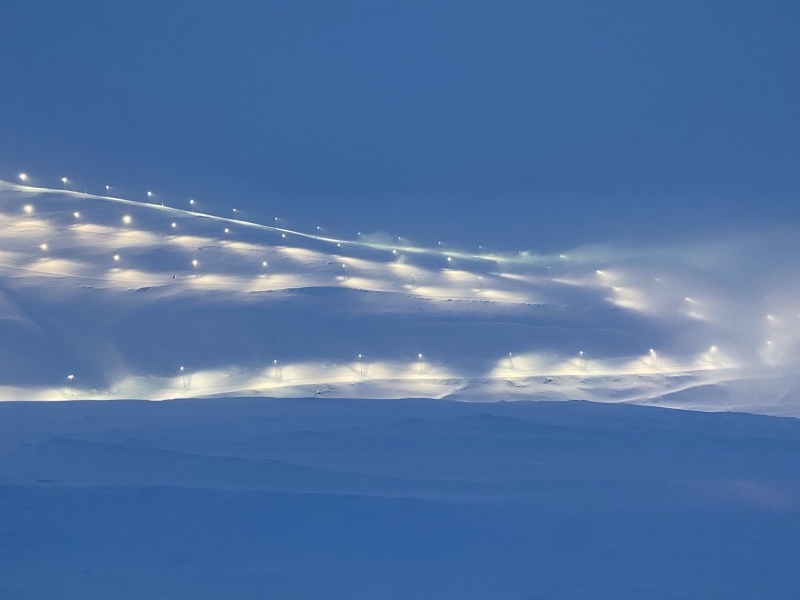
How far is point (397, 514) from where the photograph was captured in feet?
24.1

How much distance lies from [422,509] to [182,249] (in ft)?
56.9

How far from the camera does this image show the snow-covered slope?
17.1 metres

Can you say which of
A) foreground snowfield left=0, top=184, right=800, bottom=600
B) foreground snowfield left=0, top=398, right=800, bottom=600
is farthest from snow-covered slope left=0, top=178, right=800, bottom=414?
foreground snowfield left=0, top=398, right=800, bottom=600

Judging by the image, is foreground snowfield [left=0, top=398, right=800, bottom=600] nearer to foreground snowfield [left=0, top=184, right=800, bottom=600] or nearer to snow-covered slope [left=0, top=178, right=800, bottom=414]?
foreground snowfield [left=0, top=184, right=800, bottom=600]

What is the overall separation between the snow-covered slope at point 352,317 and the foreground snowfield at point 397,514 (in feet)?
22.5

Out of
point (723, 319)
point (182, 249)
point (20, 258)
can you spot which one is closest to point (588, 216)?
point (723, 319)

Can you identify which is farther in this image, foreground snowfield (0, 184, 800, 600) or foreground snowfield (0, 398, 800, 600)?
foreground snowfield (0, 184, 800, 600)

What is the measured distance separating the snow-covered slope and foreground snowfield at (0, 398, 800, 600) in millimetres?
6873

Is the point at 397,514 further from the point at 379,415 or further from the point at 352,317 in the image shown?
the point at 352,317

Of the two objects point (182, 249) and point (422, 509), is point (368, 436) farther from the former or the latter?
point (182, 249)

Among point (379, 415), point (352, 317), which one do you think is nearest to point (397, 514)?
point (379, 415)

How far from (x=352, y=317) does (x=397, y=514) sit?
497 inches

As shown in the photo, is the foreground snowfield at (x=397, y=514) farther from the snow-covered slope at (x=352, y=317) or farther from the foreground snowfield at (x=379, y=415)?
the snow-covered slope at (x=352, y=317)

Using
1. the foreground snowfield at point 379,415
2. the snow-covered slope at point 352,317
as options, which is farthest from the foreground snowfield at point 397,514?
the snow-covered slope at point 352,317
